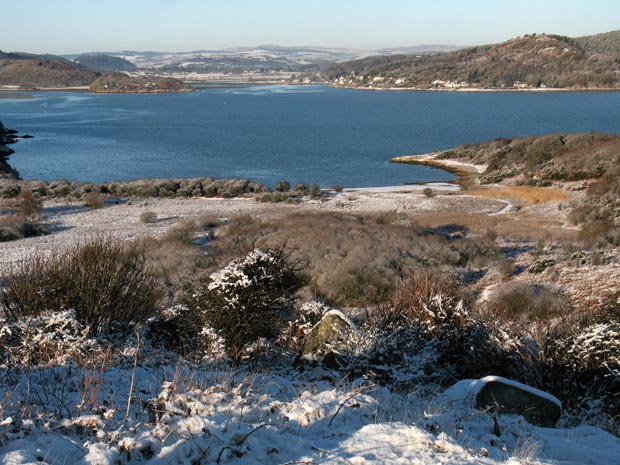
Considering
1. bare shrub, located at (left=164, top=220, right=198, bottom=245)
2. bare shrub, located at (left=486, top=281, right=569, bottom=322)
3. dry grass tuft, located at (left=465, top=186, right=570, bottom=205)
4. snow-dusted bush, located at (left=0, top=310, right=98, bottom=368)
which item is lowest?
dry grass tuft, located at (left=465, top=186, right=570, bottom=205)

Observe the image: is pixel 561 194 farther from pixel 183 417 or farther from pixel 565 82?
pixel 565 82

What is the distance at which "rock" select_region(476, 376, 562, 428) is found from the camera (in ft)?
19.1

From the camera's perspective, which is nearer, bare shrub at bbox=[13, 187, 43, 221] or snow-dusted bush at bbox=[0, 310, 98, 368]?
snow-dusted bush at bbox=[0, 310, 98, 368]

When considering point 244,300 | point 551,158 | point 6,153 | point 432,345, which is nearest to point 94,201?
point 244,300

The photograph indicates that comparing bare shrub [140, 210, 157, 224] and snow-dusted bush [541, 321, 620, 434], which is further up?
snow-dusted bush [541, 321, 620, 434]

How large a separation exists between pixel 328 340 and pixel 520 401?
267cm

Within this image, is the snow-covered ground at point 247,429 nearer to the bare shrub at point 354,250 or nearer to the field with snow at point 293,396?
the field with snow at point 293,396

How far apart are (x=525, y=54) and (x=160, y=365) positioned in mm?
195650

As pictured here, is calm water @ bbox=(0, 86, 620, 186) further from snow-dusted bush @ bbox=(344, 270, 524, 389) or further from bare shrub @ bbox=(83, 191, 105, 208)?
snow-dusted bush @ bbox=(344, 270, 524, 389)

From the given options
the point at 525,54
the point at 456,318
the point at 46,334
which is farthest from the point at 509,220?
the point at 525,54

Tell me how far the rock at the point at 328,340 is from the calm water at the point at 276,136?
33.6 meters

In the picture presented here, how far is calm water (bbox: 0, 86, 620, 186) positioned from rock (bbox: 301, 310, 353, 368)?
110 feet

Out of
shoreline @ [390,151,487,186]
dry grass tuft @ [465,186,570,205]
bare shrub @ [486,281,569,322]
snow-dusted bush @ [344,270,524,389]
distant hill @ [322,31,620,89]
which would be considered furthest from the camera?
distant hill @ [322,31,620,89]

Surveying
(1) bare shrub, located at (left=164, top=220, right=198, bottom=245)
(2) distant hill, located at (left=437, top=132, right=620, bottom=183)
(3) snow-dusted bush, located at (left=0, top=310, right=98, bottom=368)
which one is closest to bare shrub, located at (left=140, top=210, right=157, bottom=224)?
(1) bare shrub, located at (left=164, top=220, right=198, bottom=245)
